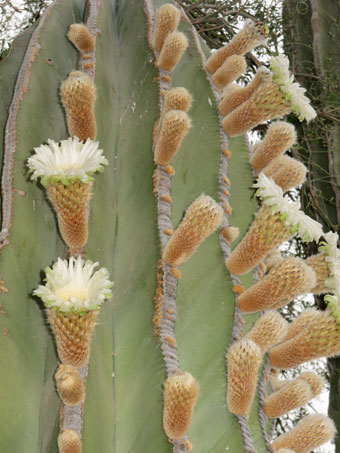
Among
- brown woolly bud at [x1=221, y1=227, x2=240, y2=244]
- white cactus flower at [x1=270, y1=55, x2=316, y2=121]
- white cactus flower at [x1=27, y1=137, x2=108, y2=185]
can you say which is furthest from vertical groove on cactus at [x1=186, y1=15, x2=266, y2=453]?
white cactus flower at [x1=27, y1=137, x2=108, y2=185]

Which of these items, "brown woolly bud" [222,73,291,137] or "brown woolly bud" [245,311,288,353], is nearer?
"brown woolly bud" [245,311,288,353]

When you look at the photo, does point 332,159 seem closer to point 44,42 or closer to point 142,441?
point 44,42

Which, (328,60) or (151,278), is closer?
(151,278)

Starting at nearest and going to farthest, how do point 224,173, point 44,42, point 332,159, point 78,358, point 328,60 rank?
point 78,358 < point 224,173 < point 44,42 < point 332,159 < point 328,60

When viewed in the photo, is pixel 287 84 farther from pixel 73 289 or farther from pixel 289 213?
pixel 73 289

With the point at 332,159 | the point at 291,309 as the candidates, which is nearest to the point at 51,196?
the point at 332,159

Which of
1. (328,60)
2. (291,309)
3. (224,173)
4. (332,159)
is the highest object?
(328,60)

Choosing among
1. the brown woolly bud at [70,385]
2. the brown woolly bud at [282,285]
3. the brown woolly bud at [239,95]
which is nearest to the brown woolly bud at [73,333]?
the brown woolly bud at [70,385]

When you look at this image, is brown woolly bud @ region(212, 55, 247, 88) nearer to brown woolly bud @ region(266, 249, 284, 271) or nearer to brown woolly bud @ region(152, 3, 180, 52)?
Result: brown woolly bud @ region(152, 3, 180, 52)
